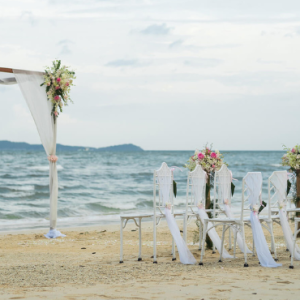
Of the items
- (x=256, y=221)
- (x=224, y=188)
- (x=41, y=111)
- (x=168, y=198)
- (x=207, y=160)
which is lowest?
(x=256, y=221)

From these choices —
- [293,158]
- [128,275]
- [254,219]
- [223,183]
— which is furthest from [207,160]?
[128,275]

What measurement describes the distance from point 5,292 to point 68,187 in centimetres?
1637

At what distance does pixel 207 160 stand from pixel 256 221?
1.22m

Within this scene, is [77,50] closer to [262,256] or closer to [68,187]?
[68,187]

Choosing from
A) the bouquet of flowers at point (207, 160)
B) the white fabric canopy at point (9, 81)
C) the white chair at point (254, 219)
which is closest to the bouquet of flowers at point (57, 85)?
the white fabric canopy at point (9, 81)

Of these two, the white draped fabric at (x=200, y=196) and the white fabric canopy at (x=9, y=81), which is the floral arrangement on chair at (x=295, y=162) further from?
the white fabric canopy at (x=9, y=81)

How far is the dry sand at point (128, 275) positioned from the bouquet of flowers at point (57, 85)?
96.4 inches

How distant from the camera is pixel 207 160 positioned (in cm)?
632

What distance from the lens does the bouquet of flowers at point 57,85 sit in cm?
796

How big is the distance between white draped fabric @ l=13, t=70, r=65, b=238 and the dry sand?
1.23 m

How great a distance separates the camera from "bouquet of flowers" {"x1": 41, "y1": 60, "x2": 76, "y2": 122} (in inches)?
314

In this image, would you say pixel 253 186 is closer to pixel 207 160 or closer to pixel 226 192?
pixel 226 192

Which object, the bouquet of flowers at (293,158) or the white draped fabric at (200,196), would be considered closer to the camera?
the white draped fabric at (200,196)

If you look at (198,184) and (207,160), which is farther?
(207,160)
